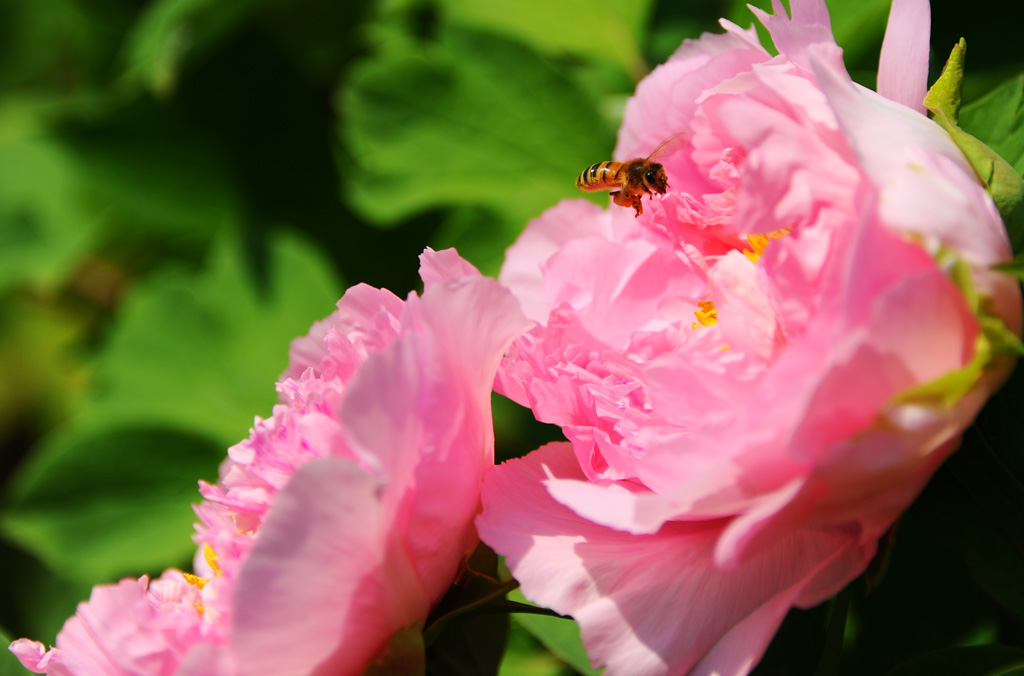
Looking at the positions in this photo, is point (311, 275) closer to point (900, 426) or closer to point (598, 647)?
point (598, 647)

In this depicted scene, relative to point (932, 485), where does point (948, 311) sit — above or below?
above

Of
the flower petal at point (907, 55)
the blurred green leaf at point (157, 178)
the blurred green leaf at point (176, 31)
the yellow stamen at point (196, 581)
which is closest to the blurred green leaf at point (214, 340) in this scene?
the blurred green leaf at point (157, 178)

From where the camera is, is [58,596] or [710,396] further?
[58,596]

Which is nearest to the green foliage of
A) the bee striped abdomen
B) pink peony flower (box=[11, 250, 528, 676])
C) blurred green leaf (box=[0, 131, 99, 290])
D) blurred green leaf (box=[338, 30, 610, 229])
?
blurred green leaf (box=[338, 30, 610, 229])

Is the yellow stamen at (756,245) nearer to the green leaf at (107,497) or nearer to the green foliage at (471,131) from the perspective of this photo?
the green foliage at (471,131)

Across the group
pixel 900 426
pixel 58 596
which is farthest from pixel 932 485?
pixel 58 596

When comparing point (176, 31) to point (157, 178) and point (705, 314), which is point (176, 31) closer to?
point (157, 178)

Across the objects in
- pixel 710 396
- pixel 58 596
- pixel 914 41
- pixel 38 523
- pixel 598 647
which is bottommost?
pixel 58 596
